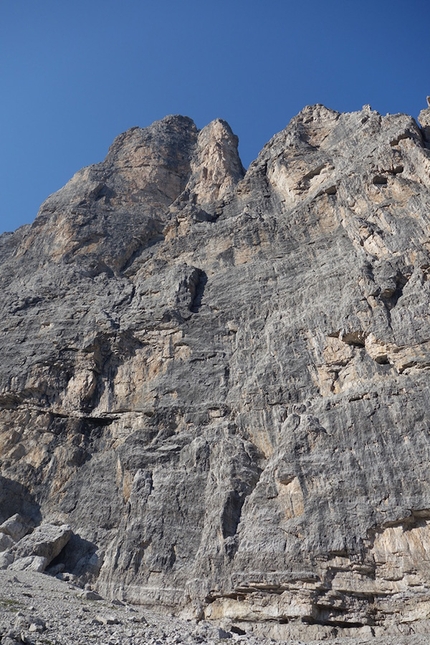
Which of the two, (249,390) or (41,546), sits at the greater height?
(249,390)

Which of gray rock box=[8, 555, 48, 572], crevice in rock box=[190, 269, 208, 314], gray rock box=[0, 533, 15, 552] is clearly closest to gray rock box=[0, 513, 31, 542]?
gray rock box=[0, 533, 15, 552]

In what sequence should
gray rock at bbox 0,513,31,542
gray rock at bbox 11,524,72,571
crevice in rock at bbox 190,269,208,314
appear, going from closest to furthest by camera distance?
gray rock at bbox 11,524,72,571
gray rock at bbox 0,513,31,542
crevice in rock at bbox 190,269,208,314

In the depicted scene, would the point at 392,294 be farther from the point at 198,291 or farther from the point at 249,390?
the point at 198,291

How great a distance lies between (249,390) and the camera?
30266 mm

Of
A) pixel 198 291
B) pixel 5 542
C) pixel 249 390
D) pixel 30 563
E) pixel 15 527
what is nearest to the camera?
pixel 30 563

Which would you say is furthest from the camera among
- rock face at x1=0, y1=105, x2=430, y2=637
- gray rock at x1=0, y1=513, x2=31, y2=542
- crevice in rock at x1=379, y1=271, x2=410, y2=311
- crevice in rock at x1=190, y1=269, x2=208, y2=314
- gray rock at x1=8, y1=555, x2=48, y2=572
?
crevice in rock at x1=190, y1=269, x2=208, y2=314

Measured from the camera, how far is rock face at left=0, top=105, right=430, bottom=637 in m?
21.0

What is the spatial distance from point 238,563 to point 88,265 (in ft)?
112

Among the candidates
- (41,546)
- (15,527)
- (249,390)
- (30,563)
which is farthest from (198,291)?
(30,563)

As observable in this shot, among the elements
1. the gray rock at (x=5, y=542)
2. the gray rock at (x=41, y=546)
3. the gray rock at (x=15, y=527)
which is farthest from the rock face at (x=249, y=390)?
the gray rock at (x=5, y=542)

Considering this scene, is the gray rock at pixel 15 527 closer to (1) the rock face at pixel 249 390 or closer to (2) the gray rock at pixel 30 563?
(1) the rock face at pixel 249 390

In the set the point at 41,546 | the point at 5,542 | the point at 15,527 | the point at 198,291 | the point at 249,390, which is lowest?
the point at 41,546

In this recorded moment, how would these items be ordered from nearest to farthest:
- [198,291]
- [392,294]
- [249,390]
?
1. [392,294]
2. [249,390]
3. [198,291]

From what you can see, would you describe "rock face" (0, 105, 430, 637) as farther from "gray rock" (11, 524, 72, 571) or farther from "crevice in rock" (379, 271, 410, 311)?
"gray rock" (11, 524, 72, 571)
